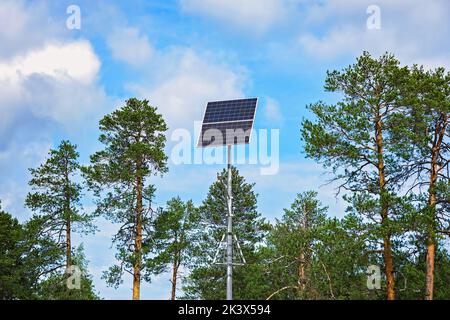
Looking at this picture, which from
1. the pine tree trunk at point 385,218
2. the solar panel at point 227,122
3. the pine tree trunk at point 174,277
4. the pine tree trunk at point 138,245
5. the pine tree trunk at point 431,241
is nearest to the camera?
the solar panel at point 227,122

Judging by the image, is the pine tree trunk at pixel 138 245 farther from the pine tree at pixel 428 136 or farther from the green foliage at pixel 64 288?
the pine tree at pixel 428 136

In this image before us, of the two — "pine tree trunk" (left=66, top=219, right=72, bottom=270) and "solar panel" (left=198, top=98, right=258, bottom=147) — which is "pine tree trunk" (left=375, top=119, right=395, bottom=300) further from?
"pine tree trunk" (left=66, top=219, right=72, bottom=270)

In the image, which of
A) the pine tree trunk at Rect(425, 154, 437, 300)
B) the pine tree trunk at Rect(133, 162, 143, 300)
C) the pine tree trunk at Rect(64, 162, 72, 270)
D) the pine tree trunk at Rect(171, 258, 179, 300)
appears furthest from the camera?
the pine tree trunk at Rect(171, 258, 179, 300)

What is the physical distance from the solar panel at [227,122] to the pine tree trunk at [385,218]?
4856mm

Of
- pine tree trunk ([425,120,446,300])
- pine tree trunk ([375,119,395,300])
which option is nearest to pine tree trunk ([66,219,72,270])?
pine tree trunk ([375,119,395,300])

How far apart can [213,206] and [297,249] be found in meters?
13.6

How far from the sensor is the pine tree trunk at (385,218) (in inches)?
963

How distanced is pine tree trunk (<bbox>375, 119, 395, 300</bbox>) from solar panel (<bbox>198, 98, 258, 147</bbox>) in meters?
4.86

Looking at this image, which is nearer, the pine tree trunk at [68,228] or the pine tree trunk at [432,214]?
the pine tree trunk at [432,214]

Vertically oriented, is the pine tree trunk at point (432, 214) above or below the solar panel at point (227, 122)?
below

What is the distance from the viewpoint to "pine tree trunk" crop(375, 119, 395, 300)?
24.5 m

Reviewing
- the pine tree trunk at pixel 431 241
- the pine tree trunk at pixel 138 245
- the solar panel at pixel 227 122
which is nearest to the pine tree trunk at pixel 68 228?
the pine tree trunk at pixel 138 245

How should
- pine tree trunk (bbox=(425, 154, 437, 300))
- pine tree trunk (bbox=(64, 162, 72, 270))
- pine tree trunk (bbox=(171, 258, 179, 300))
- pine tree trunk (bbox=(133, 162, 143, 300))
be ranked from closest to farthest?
1. pine tree trunk (bbox=(425, 154, 437, 300))
2. pine tree trunk (bbox=(133, 162, 143, 300))
3. pine tree trunk (bbox=(64, 162, 72, 270))
4. pine tree trunk (bbox=(171, 258, 179, 300))

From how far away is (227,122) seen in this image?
24562 mm
